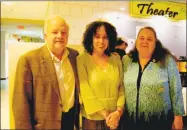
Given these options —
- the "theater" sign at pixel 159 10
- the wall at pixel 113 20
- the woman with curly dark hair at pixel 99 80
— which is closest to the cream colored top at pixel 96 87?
the woman with curly dark hair at pixel 99 80

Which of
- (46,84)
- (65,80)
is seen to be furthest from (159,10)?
(46,84)

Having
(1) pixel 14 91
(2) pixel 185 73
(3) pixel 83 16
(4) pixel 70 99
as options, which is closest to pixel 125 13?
(3) pixel 83 16

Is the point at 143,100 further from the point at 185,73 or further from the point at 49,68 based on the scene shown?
the point at 185,73

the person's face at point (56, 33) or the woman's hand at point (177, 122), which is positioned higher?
the person's face at point (56, 33)

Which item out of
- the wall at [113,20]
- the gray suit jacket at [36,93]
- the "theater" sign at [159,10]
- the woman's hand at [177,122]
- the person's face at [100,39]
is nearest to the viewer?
the gray suit jacket at [36,93]

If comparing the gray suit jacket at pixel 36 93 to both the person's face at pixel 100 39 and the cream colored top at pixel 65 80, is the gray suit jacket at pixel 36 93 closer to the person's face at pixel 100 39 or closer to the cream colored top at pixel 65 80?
the cream colored top at pixel 65 80

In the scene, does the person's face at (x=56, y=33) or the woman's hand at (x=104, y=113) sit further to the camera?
the woman's hand at (x=104, y=113)

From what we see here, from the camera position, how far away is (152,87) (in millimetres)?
1186

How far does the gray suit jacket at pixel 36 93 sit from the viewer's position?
0.98m

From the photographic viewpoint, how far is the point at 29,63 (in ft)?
3.23

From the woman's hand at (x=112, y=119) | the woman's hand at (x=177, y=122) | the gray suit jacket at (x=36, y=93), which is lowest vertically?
the woman's hand at (x=177, y=122)

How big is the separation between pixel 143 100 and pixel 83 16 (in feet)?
3.59

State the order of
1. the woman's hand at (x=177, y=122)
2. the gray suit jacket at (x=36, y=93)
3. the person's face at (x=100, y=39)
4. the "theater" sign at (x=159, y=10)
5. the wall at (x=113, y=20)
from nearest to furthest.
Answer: the gray suit jacket at (x=36, y=93)
the person's face at (x=100, y=39)
the woman's hand at (x=177, y=122)
the wall at (x=113, y=20)
the "theater" sign at (x=159, y=10)

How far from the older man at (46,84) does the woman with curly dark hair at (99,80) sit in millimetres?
98
